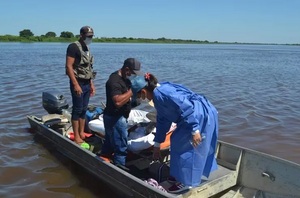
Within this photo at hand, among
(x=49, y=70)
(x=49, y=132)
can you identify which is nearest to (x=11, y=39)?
(x=49, y=70)

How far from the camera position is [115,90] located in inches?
188

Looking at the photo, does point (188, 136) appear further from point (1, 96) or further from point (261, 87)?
point (261, 87)

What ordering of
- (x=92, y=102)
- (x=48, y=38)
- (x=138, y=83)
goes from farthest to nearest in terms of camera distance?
(x=48, y=38)
(x=92, y=102)
(x=138, y=83)

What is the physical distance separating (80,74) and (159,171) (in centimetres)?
239

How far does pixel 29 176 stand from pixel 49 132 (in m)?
1.18

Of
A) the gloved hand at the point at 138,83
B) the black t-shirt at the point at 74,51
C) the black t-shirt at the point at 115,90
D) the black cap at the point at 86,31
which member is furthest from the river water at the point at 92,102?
the black cap at the point at 86,31

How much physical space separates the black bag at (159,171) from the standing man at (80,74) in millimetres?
1781

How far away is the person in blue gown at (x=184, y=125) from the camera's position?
4188mm

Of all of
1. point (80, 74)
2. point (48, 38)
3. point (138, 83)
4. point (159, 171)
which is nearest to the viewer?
point (138, 83)

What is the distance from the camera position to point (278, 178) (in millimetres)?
4828

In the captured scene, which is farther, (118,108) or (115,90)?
(118,108)

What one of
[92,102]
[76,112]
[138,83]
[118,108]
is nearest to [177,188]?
[118,108]

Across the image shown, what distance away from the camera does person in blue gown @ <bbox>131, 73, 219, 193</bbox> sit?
4.19 metres

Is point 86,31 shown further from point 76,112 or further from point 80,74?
point 76,112
